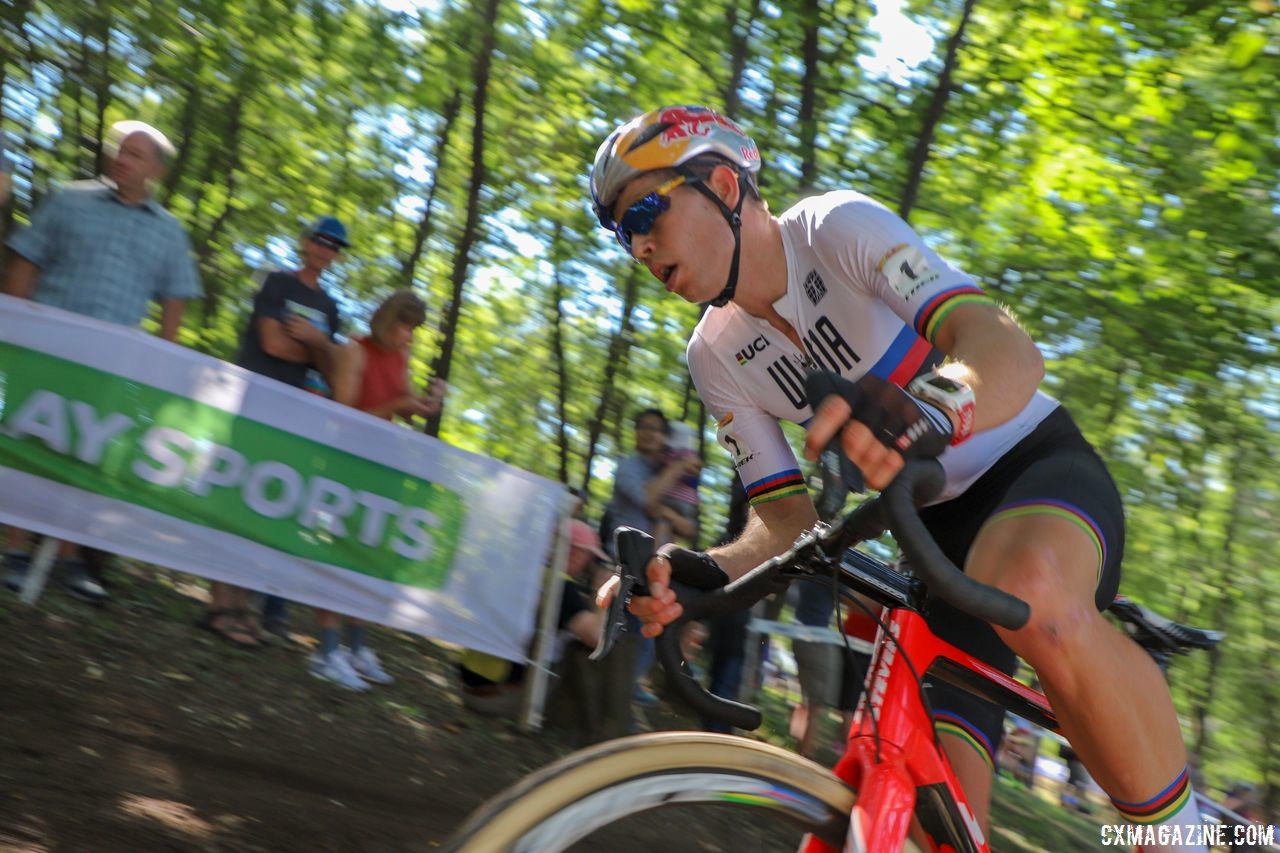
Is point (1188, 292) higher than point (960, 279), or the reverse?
point (1188, 292)

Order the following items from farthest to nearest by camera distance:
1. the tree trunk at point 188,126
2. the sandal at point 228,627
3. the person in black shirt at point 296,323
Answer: the tree trunk at point 188,126
the person in black shirt at point 296,323
the sandal at point 228,627

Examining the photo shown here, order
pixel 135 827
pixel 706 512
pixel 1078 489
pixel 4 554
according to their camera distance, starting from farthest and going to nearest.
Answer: pixel 706 512 < pixel 4 554 < pixel 135 827 < pixel 1078 489

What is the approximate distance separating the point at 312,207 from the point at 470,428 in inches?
251

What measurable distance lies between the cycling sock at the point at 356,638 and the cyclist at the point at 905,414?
12.0ft

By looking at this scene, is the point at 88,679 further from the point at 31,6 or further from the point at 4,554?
the point at 31,6

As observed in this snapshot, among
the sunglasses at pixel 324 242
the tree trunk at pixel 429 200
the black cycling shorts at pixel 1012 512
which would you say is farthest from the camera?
the tree trunk at pixel 429 200

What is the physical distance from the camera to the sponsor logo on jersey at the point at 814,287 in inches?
97.0

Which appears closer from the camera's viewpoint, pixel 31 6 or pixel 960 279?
pixel 960 279

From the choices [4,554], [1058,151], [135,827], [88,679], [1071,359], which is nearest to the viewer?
[135,827]

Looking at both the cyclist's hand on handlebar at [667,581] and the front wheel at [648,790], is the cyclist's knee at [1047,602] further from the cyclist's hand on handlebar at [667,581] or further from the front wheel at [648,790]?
the cyclist's hand on handlebar at [667,581]

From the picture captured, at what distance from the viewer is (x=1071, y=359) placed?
10656 millimetres

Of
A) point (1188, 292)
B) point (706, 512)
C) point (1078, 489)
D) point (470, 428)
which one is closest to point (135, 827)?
point (1078, 489)

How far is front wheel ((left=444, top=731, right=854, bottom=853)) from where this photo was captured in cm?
153

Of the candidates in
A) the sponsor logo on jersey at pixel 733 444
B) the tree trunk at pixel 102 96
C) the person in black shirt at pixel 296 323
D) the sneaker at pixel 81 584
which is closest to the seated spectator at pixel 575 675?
the person in black shirt at pixel 296 323
